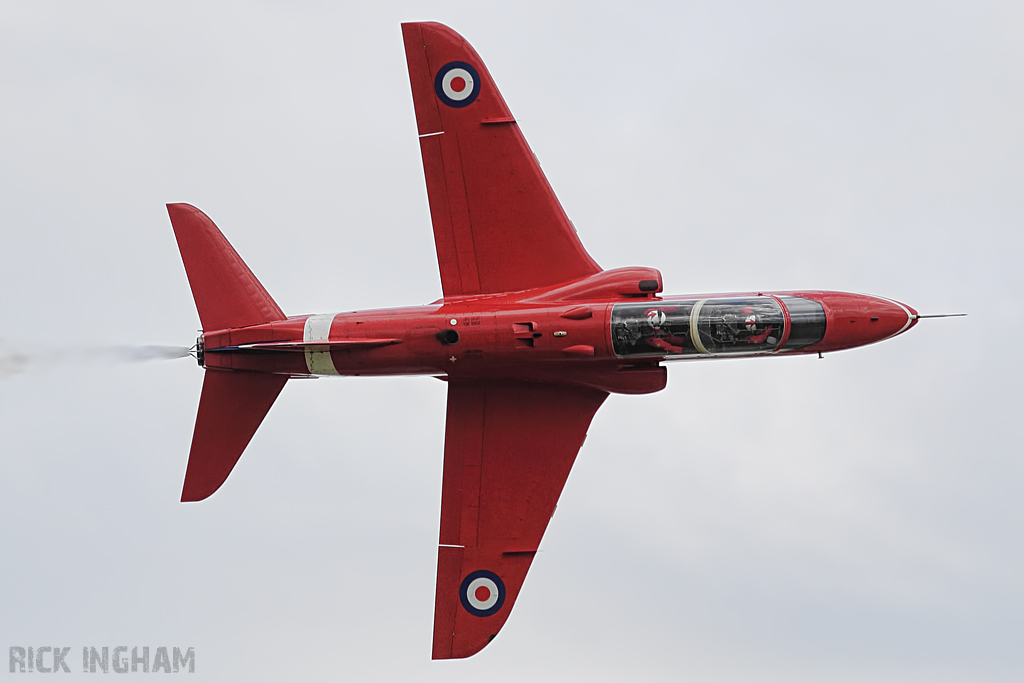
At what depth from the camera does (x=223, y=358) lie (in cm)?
1758

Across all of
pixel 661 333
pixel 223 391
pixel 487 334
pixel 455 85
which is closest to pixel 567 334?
pixel 487 334

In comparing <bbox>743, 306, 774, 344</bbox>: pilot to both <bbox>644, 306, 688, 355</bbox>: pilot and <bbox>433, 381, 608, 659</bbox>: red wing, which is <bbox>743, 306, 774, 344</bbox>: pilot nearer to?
<bbox>644, 306, 688, 355</bbox>: pilot

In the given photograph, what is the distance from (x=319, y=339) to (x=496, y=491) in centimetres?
417

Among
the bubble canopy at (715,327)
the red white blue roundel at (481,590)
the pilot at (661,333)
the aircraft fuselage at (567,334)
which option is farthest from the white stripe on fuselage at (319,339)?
the pilot at (661,333)

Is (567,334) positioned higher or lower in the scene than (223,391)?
higher

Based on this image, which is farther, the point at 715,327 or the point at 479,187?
the point at 479,187

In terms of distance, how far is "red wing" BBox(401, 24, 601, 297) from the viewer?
59.7 ft

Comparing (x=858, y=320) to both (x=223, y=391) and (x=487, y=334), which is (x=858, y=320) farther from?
(x=223, y=391)

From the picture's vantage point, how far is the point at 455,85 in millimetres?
18484

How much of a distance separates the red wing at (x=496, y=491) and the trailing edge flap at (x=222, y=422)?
3394mm

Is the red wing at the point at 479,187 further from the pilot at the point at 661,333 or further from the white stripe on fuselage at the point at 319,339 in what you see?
the white stripe on fuselage at the point at 319,339

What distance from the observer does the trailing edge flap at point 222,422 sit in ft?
58.4

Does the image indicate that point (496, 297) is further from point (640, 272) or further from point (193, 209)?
point (193, 209)

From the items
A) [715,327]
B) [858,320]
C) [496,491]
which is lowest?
[496,491]
